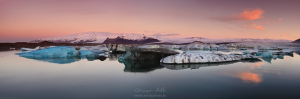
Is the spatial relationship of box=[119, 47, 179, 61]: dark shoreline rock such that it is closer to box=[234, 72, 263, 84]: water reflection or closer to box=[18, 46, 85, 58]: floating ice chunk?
box=[234, 72, 263, 84]: water reflection

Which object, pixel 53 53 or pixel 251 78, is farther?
pixel 53 53

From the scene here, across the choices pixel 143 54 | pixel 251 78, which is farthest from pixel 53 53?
pixel 251 78

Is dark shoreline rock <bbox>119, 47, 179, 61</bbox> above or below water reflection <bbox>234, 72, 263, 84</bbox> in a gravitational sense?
above

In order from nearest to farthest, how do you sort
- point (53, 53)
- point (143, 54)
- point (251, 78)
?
point (251, 78)
point (143, 54)
point (53, 53)

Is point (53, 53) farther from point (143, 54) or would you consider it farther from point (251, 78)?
point (251, 78)

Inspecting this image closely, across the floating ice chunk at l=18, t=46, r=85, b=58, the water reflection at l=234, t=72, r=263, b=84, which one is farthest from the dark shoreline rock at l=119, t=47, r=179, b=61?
the floating ice chunk at l=18, t=46, r=85, b=58

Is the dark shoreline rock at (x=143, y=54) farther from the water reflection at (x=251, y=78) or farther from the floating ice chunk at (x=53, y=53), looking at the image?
the floating ice chunk at (x=53, y=53)

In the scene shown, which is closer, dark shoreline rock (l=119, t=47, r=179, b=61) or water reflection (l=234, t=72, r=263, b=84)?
water reflection (l=234, t=72, r=263, b=84)

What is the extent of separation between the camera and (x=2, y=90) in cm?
237

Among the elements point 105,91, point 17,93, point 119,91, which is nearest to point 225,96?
point 119,91

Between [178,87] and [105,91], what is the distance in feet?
3.34

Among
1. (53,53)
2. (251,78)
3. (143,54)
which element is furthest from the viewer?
(53,53)

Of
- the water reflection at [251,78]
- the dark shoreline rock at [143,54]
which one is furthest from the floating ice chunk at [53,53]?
the water reflection at [251,78]

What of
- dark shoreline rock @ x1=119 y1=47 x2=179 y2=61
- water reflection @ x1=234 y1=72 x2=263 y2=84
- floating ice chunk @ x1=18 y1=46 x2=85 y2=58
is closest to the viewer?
water reflection @ x1=234 y1=72 x2=263 y2=84
